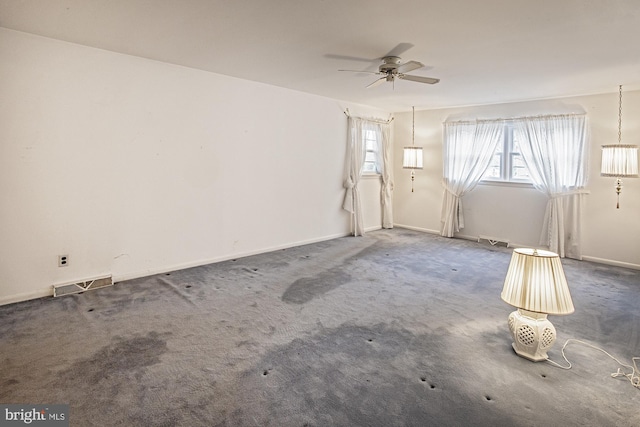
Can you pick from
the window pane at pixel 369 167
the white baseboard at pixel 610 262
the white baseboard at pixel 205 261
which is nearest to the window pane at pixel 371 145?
the window pane at pixel 369 167

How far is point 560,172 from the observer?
17.7 feet

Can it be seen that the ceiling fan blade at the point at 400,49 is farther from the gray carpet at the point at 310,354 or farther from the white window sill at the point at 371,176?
the white window sill at the point at 371,176

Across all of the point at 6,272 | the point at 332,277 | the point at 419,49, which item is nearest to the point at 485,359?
the point at 332,277

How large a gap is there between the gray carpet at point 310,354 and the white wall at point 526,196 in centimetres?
106

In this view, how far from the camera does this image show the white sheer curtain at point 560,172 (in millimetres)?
5250

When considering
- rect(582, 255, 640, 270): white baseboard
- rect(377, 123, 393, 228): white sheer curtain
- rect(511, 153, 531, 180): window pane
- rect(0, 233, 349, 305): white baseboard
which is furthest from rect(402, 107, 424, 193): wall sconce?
rect(582, 255, 640, 270): white baseboard

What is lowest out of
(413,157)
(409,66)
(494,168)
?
(494,168)

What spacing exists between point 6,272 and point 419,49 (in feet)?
14.8

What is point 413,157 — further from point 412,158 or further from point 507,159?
Result: point 507,159

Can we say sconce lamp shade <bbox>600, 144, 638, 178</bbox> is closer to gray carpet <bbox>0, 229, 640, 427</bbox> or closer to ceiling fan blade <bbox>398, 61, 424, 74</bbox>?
gray carpet <bbox>0, 229, 640, 427</bbox>

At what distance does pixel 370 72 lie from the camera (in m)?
4.31

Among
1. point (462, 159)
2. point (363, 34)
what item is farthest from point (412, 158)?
point (363, 34)

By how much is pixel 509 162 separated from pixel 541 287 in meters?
→ 4.35
